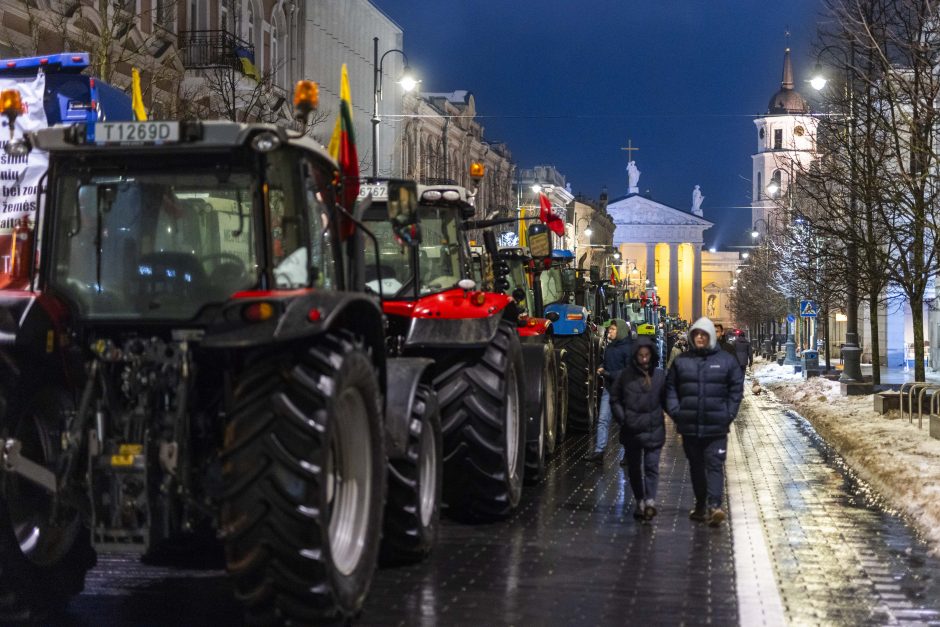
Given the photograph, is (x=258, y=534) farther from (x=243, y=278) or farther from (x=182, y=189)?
(x=182, y=189)

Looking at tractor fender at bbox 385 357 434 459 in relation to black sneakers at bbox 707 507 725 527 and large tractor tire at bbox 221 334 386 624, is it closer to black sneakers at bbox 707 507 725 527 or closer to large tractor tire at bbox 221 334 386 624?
large tractor tire at bbox 221 334 386 624

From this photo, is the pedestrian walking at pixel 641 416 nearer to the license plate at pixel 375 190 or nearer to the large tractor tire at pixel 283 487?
the license plate at pixel 375 190

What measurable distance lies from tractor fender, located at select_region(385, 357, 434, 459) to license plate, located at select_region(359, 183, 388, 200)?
10.9 feet

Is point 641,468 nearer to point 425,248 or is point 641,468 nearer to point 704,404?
point 704,404

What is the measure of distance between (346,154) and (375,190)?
11.2 ft

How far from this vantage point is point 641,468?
525 inches

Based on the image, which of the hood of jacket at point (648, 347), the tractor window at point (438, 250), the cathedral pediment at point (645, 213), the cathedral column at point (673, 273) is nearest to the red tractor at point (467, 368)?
the tractor window at point (438, 250)

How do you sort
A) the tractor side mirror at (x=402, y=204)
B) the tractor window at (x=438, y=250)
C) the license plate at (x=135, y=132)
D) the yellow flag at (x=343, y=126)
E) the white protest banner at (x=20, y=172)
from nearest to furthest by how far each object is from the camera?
the license plate at (x=135, y=132), the tractor side mirror at (x=402, y=204), the yellow flag at (x=343, y=126), the white protest banner at (x=20, y=172), the tractor window at (x=438, y=250)

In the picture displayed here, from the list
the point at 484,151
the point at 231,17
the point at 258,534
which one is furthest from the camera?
the point at 484,151

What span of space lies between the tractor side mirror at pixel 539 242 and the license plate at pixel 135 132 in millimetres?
7357

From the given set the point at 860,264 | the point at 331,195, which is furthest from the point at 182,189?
the point at 860,264

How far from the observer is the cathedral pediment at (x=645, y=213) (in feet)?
595

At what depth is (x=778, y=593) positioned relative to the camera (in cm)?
939

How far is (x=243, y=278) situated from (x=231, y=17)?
33.5m
